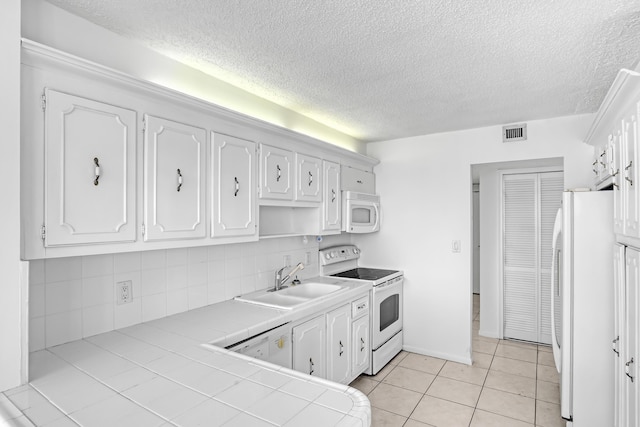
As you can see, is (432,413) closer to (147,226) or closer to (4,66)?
(147,226)

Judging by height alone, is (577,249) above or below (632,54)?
below

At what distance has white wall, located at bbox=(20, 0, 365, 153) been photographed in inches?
61.6

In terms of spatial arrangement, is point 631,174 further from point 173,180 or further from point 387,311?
point 387,311

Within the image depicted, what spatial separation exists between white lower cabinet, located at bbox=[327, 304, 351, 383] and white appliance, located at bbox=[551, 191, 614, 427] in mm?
1493

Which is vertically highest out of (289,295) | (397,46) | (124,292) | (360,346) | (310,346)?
(397,46)

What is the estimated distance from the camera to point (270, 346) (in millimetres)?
2131

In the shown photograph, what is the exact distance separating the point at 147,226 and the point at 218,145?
658 mm

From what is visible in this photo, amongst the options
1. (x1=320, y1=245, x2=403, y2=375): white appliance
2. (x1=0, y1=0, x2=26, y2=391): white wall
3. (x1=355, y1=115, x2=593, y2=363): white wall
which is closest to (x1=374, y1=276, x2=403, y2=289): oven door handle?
(x1=320, y1=245, x2=403, y2=375): white appliance

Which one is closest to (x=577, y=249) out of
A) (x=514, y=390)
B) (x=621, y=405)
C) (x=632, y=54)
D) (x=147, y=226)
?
(x=621, y=405)

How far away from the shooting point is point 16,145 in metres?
1.32

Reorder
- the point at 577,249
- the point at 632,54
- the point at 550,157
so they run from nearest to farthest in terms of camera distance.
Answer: the point at 632,54
the point at 577,249
the point at 550,157

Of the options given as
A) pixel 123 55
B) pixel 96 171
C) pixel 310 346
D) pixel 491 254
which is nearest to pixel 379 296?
pixel 310 346

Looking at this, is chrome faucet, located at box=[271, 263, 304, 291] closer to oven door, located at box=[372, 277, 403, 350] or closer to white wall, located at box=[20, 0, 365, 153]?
oven door, located at box=[372, 277, 403, 350]

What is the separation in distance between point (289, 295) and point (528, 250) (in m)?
2.93
